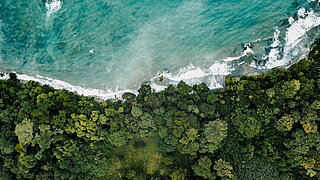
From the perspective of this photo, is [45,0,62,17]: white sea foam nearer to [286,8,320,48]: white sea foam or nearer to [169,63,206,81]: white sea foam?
[169,63,206,81]: white sea foam

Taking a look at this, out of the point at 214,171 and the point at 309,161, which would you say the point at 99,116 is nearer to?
the point at 214,171

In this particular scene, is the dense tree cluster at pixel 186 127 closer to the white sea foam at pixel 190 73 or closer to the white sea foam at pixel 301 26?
the white sea foam at pixel 301 26

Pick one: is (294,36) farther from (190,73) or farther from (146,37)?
(146,37)

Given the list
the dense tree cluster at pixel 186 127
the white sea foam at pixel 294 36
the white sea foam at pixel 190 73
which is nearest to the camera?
the dense tree cluster at pixel 186 127

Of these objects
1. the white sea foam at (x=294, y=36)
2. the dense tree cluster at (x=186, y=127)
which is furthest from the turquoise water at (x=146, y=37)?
the dense tree cluster at (x=186, y=127)

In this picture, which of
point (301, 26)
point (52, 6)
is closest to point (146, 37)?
point (52, 6)

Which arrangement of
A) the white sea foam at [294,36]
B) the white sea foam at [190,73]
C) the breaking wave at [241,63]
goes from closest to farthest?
1. the white sea foam at [294,36]
2. the breaking wave at [241,63]
3. the white sea foam at [190,73]

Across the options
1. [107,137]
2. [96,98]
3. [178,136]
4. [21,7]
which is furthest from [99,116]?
[21,7]
